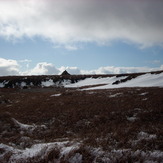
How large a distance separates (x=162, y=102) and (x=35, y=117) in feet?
41.6

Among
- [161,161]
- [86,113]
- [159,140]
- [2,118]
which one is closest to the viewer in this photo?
[161,161]

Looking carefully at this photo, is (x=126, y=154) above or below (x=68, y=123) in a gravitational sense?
above

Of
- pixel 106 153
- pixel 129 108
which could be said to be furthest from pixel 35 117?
pixel 106 153

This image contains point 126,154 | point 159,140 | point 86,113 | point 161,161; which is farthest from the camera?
point 86,113

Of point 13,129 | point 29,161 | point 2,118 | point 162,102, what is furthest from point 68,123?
point 162,102

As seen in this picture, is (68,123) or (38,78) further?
(38,78)

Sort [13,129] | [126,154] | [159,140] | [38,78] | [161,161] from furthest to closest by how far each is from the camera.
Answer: [38,78] < [13,129] < [159,140] < [126,154] < [161,161]

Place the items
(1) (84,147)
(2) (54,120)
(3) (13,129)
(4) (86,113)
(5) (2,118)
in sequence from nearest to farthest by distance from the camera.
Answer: (1) (84,147) → (3) (13,129) → (5) (2,118) → (2) (54,120) → (4) (86,113)

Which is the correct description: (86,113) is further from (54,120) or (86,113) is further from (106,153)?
(106,153)

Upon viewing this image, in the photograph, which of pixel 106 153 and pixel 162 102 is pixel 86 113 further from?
pixel 106 153

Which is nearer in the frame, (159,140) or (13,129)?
(159,140)

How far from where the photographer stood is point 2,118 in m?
12.9

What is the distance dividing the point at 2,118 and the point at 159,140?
1134 centimetres

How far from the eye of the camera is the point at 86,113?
15.4 metres
